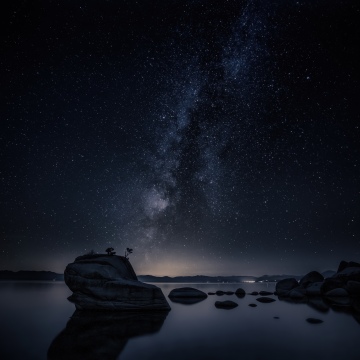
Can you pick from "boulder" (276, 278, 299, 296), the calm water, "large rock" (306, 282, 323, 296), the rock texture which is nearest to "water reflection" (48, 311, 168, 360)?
the calm water

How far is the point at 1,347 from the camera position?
34.2ft

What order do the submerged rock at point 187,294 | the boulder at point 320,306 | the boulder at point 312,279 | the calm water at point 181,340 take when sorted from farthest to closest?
the boulder at point 312,279 < the submerged rock at point 187,294 < the boulder at point 320,306 < the calm water at point 181,340

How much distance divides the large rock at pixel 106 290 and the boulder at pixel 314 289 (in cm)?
2742

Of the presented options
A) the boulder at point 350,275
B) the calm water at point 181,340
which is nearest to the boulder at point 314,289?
the boulder at point 350,275

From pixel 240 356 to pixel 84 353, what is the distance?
5774 mm

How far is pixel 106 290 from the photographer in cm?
2091

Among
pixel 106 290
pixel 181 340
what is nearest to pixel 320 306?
pixel 181 340

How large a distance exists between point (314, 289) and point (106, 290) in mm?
32779

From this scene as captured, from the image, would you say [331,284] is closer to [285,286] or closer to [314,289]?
[314,289]

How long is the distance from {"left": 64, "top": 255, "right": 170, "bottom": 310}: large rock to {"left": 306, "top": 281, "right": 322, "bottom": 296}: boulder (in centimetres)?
2742

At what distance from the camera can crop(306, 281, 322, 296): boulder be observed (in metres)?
37.6

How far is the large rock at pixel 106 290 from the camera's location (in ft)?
68.3

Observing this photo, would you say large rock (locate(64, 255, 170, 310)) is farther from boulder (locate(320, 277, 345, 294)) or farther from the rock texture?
boulder (locate(320, 277, 345, 294))

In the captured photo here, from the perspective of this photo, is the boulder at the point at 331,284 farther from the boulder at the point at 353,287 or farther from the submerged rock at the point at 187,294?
the submerged rock at the point at 187,294
